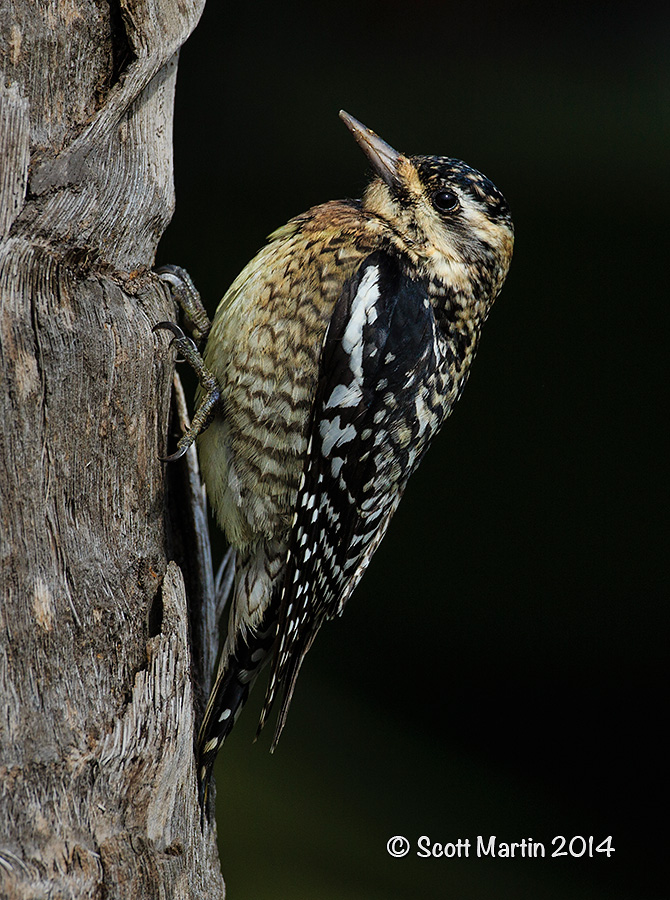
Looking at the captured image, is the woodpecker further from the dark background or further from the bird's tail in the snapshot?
the dark background

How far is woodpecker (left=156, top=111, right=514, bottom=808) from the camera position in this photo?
1.59 metres

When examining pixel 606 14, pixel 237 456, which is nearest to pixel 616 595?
pixel 237 456

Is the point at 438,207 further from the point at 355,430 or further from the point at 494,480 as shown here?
the point at 494,480

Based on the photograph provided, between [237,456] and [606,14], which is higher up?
[606,14]

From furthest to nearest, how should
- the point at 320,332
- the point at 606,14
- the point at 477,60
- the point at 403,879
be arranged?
1. the point at 403,879
2. the point at 477,60
3. the point at 606,14
4. the point at 320,332

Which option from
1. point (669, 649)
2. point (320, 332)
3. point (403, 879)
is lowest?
point (403, 879)

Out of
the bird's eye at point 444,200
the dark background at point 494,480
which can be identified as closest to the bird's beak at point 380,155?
the bird's eye at point 444,200

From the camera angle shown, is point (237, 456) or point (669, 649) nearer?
point (237, 456)

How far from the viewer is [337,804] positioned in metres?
3.18

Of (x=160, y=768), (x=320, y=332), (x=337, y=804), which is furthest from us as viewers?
(x=337, y=804)

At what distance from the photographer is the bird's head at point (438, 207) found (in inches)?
68.6

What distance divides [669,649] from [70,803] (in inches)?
95.3

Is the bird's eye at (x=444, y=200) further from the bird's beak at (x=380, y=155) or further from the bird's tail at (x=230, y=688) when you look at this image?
the bird's tail at (x=230, y=688)

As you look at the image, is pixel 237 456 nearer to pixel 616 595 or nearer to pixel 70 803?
pixel 70 803
